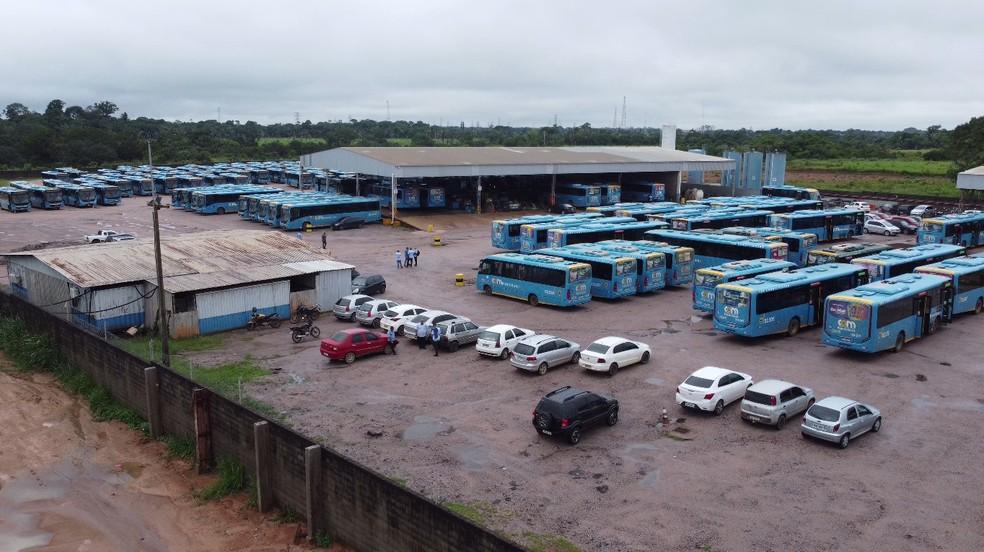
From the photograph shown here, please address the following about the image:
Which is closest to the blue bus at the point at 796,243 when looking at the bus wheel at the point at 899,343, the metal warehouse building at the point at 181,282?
→ the bus wheel at the point at 899,343

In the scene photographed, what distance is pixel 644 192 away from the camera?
90812 mm

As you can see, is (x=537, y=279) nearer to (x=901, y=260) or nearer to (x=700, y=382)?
(x=700, y=382)

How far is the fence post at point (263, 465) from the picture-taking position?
19438 mm

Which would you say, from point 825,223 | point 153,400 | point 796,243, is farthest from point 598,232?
point 153,400

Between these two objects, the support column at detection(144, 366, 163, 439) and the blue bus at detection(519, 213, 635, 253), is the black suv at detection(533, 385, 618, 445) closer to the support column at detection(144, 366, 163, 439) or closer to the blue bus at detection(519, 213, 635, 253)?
the support column at detection(144, 366, 163, 439)

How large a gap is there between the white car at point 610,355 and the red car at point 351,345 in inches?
→ 306

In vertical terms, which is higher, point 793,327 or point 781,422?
point 793,327

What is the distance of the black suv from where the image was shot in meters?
21.5

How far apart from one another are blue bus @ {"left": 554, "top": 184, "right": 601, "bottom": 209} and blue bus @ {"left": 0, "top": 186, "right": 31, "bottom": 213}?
54.8 m

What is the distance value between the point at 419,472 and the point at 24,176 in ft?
418

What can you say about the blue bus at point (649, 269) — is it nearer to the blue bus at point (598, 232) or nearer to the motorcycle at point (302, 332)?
the blue bus at point (598, 232)

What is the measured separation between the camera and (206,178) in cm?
10625

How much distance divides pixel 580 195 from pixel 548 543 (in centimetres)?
6969

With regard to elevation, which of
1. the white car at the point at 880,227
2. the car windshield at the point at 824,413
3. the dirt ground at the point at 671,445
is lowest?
the dirt ground at the point at 671,445
